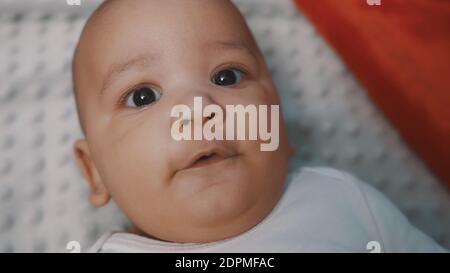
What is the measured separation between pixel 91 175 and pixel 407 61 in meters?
A: 0.43

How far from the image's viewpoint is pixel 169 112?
0.55 meters

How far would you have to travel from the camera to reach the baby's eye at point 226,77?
578 millimetres

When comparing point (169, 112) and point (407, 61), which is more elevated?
point (407, 61)

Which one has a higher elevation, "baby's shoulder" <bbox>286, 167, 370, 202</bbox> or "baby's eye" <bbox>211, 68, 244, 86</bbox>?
"baby's eye" <bbox>211, 68, 244, 86</bbox>

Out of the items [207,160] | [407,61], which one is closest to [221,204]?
[207,160]

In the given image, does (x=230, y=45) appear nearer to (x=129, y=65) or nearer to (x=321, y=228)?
(x=129, y=65)

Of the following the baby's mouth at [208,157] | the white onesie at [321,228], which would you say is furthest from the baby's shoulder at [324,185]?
the baby's mouth at [208,157]

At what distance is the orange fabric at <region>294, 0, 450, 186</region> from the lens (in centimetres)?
70

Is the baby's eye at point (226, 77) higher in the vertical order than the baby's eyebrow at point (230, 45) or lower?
lower

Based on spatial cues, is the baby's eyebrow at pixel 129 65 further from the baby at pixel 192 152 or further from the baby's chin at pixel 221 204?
the baby's chin at pixel 221 204

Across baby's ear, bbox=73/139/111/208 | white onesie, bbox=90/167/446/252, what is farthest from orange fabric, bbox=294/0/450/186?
baby's ear, bbox=73/139/111/208

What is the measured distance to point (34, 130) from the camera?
74 centimetres

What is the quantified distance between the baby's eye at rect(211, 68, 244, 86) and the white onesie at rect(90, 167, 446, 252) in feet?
0.46

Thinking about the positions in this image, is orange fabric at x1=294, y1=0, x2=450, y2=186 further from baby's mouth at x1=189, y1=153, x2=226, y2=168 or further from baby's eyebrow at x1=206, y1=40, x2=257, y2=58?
baby's mouth at x1=189, y1=153, x2=226, y2=168
